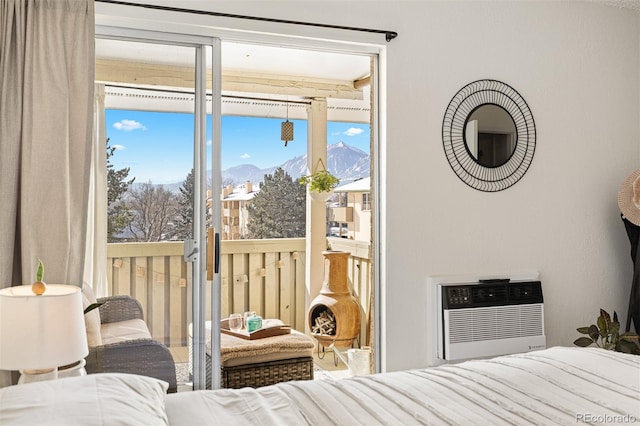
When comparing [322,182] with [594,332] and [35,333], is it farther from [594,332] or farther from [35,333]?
[35,333]

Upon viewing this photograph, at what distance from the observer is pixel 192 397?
1728 mm

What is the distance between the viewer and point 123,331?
281 cm

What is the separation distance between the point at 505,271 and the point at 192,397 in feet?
7.79

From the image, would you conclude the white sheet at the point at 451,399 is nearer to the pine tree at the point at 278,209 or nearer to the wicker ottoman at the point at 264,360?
the wicker ottoman at the point at 264,360

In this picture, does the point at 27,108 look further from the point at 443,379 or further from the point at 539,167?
the point at 539,167

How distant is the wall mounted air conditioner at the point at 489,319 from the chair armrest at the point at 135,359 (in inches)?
59.6

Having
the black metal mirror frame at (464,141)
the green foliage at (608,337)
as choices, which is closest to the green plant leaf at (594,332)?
the green foliage at (608,337)

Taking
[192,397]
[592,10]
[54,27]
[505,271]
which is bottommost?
[192,397]

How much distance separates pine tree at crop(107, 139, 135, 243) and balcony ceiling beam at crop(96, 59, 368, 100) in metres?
0.36

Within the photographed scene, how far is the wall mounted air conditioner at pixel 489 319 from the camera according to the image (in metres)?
3.29

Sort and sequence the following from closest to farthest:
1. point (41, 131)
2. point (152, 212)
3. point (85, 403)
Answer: point (85, 403)
point (41, 131)
point (152, 212)

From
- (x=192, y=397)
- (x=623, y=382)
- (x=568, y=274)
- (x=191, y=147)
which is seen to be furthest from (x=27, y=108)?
(x=568, y=274)

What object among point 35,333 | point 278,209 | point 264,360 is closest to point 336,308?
point 264,360

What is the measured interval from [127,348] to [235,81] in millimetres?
2238
